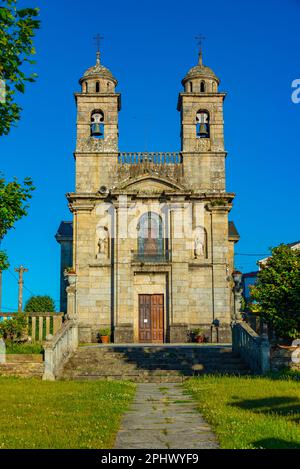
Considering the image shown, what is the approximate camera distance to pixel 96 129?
101 feet

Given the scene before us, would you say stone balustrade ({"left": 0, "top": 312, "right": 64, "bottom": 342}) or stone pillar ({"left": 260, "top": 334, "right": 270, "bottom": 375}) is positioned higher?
stone balustrade ({"left": 0, "top": 312, "right": 64, "bottom": 342})

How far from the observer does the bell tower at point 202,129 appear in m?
30.0

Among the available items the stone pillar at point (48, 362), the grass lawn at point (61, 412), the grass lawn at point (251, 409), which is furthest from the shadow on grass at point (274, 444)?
the stone pillar at point (48, 362)

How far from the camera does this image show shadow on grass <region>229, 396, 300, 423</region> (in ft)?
34.2

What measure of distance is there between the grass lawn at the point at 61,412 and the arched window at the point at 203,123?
17.4 metres

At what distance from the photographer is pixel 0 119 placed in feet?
40.6

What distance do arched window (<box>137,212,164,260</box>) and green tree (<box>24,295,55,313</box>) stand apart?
11826 mm

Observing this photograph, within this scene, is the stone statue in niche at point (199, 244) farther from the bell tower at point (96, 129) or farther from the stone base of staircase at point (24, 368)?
the stone base of staircase at point (24, 368)

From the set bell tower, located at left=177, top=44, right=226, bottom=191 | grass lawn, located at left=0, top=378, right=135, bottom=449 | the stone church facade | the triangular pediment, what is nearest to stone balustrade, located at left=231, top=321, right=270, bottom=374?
grass lawn, located at left=0, top=378, right=135, bottom=449

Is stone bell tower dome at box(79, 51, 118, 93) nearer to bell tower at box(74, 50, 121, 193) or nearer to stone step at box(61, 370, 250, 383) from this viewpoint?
bell tower at box(74, 50, 121, 193)

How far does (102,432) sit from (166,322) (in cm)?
2025

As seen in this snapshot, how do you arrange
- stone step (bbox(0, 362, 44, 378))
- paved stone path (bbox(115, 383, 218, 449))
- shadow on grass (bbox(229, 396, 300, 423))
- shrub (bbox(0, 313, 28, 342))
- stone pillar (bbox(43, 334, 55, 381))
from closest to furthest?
paved stone path (bbox(115, 383, 218, 449)) < shadow on grass (bbox(229, 396, 300, 423)) < stone pillar (bbox(43, 334, 55, 381)) < stone step (bbox(0, 362, 44, 378)) < shrub (bbox(0, 313, 28, 342))
